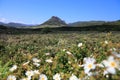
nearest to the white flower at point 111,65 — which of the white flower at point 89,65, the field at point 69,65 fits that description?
the field at point 69,65

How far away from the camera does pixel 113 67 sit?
133 inches

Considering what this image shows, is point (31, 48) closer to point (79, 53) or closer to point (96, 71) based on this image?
point (79, 53)

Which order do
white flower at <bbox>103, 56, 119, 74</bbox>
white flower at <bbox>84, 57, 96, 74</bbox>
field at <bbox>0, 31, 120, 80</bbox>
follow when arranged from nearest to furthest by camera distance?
white flower at <bbox>103, 56, 119, 74</bbox>
field at <bbox>0, 31, 120, 80</bbox>
white flower at <bbox>84, 57, 96, 74</bbox>

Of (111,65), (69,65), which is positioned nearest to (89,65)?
(111,65)

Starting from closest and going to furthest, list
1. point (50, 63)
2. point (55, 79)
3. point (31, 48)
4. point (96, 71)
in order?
point (96, 71), point (55, 79), point (50, 63), point (31, 48)

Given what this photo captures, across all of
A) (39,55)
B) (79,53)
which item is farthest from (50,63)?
(39,55)

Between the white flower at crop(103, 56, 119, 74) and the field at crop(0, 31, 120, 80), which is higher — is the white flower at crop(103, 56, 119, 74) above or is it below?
above

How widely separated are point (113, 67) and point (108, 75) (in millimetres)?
138

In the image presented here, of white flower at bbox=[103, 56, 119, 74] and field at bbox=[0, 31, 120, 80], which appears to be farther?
field at bbox=[0, 31, 120, 80]

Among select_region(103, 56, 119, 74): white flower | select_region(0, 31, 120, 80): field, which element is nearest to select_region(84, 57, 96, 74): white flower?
select_region(0, 31, 120, 80): field

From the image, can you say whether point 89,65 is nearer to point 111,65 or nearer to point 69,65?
point 111,65

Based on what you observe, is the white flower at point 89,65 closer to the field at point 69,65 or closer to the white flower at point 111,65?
the field at point 69,65

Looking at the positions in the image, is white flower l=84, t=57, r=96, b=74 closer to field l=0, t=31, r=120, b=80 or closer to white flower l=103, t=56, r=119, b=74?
field l=0, t=31, r=120, b=80

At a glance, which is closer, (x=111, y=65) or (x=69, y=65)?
(x=111, y=65)
